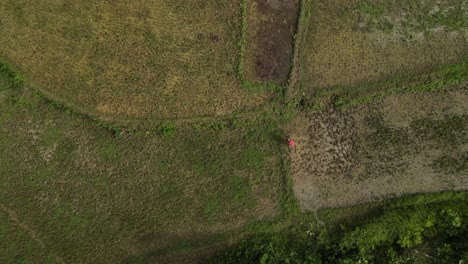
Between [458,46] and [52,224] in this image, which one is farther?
[458,46]

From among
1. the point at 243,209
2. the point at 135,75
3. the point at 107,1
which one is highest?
the point at 107,1

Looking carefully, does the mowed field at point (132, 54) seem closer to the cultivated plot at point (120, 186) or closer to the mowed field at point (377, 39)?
the cultivated plot at point (120, 186)

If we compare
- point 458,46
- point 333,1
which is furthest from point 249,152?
point 458,46

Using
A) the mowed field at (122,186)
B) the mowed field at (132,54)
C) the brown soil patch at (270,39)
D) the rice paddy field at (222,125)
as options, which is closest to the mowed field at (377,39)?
the rice paddy field at (222,125)

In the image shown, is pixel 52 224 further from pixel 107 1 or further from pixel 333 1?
pixel 333 1

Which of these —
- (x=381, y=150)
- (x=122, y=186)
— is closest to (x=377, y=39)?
(x=381, y=150)

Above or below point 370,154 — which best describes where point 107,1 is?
above

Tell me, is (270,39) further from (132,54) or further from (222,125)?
(132,54)
